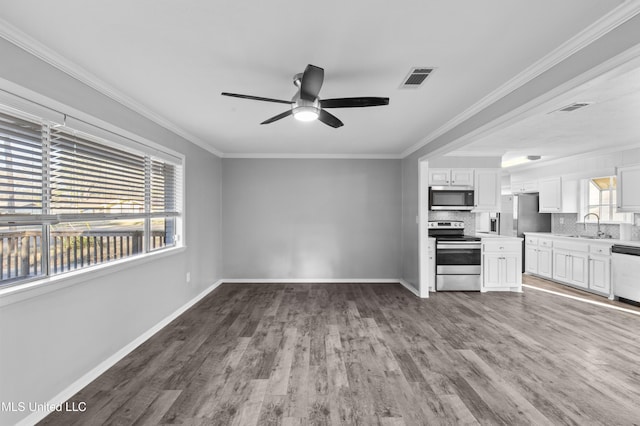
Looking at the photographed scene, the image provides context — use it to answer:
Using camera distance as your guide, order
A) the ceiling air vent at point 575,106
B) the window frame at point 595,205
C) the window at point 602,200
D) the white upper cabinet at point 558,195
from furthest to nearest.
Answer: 1. the white upper cabinet at point 558,195
2. the window at point 602,200
3. the window frame at point 595,205
4. the ceiling air vent at point 575,106

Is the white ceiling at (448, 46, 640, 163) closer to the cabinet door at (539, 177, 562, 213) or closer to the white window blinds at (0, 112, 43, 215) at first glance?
the cabinet door at (539, 177, 562, 213)

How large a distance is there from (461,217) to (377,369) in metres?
4.09

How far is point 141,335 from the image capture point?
3258 mm

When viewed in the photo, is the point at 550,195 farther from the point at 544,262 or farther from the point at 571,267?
the point at 571,267

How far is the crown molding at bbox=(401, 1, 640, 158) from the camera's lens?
1647 millimetres

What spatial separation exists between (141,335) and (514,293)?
5530 millimetres

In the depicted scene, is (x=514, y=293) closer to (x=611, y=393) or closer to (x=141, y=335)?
(x=611, y=393)

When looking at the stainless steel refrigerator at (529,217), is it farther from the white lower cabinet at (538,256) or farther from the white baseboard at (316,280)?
the white baseboard at (316,280)

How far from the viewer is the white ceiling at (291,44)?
1680 mm

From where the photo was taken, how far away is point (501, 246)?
208 inches

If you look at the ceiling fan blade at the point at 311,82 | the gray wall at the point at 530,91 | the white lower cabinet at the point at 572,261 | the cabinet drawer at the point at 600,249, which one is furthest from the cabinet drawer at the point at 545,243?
the ceiling fan blade at the point at 311,82

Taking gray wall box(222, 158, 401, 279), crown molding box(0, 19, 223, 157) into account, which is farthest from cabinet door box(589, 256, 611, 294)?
crown molding box(0, 19, 223, 157)

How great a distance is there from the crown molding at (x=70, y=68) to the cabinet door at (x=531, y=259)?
23.2ft

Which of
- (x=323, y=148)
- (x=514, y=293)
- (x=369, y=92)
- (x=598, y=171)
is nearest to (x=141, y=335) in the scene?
(x=369, y=92)
